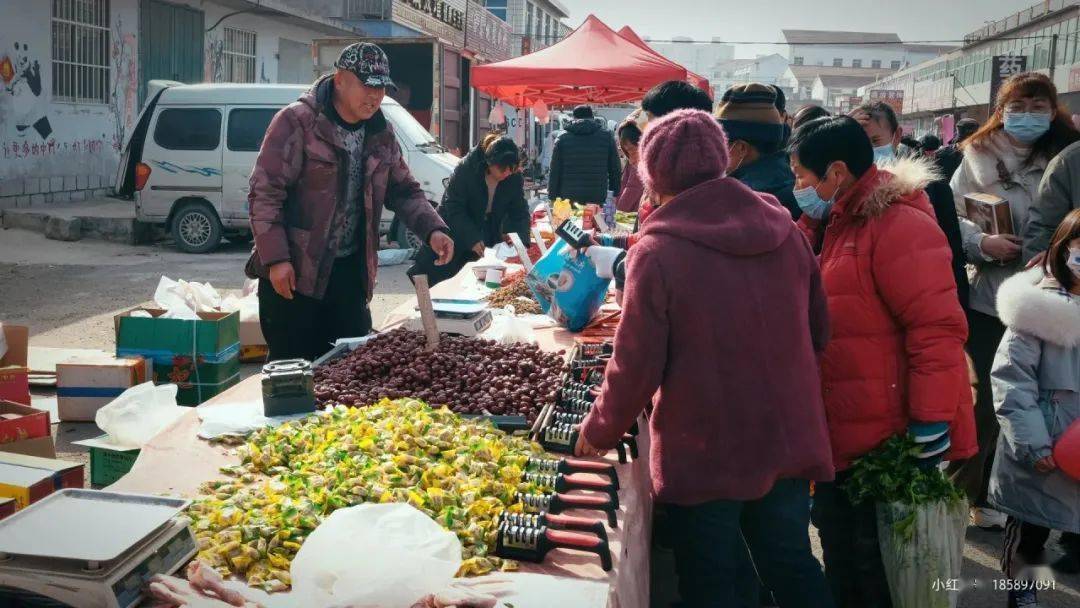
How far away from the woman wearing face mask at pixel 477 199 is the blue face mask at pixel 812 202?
3.84 metres

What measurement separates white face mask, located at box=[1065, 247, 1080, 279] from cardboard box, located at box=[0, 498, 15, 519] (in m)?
3.55

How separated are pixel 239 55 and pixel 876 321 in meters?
20.2

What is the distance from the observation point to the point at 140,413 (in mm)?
3906

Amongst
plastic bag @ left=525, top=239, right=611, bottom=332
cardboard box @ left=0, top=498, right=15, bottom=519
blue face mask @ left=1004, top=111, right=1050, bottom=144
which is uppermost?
blue face mask @ left=1004, top=111, right=1050, bottom=144

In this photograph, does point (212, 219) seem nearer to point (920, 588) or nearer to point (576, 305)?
point (576, 305)

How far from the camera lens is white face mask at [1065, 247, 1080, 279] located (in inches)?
131

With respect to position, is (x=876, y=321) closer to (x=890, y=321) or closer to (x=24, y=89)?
(x=890, y=321)

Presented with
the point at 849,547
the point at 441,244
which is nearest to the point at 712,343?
the point at 849,547

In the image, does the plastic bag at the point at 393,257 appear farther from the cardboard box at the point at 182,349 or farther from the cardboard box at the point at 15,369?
the cardboard box at the point at 15,369

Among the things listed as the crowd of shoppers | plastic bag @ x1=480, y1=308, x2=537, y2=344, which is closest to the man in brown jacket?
plastic bag @ x1=480, y1=308, x2=537, y2=344

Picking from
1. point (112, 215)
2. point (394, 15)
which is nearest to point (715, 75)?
point (394, 15)

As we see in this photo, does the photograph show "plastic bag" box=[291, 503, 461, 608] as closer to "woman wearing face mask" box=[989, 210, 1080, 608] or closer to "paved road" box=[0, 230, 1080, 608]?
"paved road" box=[0, 230, 1080, 608]

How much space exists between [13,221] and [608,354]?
12683 millimetres

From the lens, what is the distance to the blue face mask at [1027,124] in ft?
14.6
